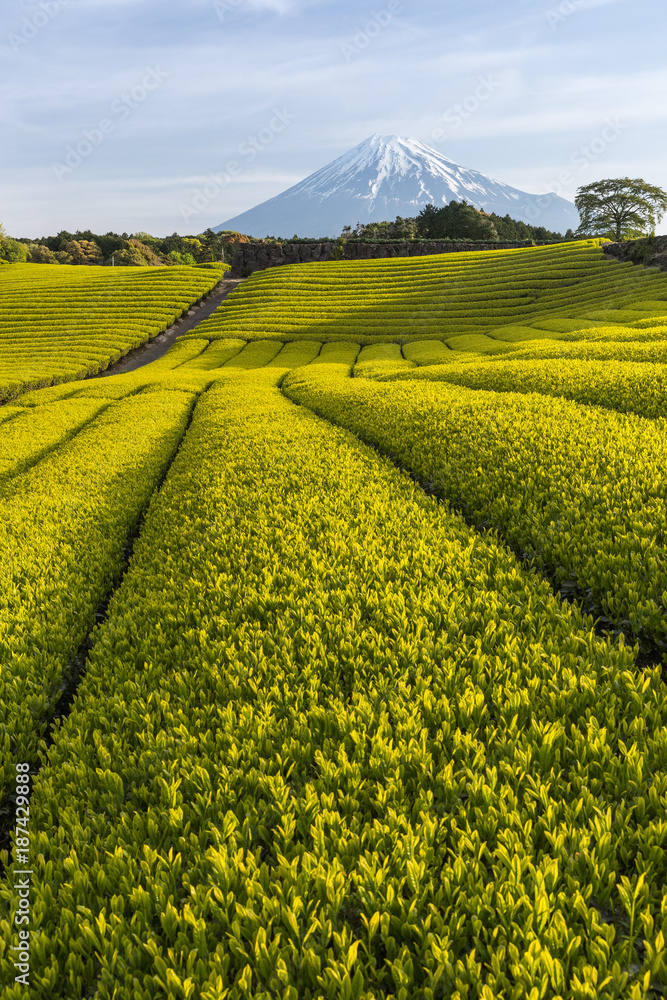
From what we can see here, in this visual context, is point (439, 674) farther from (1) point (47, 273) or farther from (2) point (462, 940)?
(1) point (47, 273)

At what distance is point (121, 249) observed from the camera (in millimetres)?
115062

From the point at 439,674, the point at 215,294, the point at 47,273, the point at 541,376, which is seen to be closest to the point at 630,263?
the point at 541,376

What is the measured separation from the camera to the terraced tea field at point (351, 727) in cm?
203

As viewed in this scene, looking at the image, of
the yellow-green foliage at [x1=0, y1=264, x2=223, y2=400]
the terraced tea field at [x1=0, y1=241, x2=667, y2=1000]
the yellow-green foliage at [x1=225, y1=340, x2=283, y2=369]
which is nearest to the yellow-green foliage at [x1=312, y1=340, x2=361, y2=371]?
the yellow-green foliage at [x1=225, y1=340, x2=283, y2=369]

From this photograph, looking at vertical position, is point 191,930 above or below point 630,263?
below

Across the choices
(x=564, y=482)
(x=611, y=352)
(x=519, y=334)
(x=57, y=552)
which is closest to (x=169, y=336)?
(x=519, y=334)

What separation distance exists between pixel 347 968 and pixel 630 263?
206ft

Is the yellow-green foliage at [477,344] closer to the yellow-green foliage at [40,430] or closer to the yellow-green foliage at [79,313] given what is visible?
the yellow-green foliage at [40,430]

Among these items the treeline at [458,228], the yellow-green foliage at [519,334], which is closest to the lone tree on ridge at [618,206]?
the treeline at [458,228]

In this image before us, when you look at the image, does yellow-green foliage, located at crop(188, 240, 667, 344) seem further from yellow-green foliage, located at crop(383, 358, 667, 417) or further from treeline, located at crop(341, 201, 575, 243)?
treeline, located at crop(341, 201, 575, 243)

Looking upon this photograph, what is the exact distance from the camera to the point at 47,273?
77.7 metres

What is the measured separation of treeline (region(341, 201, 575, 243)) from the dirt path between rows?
39638 millimetres

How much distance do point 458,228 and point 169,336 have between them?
229ft

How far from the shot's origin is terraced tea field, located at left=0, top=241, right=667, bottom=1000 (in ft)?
6.65
